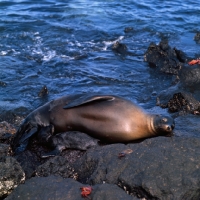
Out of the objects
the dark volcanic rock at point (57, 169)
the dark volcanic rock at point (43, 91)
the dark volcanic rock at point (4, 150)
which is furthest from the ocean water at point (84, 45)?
the dark volcanic rock at point (57, 169)

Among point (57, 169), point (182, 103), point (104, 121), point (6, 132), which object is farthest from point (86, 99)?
point (182, 103)

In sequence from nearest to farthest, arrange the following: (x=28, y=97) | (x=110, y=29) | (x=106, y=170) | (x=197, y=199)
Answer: (x=197, y=199)
(x=106, y=170)
(x=28, y=97)
(x=110, y=29)

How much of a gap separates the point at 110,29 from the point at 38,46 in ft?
9.70

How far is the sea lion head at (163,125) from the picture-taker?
14.5 feet

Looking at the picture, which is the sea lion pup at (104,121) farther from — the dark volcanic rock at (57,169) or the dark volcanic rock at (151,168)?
the dark volcanic rock at (57,169)

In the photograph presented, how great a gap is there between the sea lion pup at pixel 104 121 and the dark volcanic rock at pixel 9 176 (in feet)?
3.22

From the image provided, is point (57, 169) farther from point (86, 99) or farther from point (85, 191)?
point (86, 99)

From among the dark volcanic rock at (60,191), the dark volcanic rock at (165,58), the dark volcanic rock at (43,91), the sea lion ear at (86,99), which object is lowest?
the dark volcanic rock at (43,91)

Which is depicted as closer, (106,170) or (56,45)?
(106,170)

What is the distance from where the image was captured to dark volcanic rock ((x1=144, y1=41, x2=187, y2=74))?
26.7 feet

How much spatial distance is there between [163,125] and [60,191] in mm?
1778

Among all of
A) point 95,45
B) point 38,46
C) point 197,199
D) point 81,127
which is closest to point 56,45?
point 38,46

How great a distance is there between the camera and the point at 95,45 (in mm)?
10391

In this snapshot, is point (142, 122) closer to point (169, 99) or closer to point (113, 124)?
point (113, 124)
